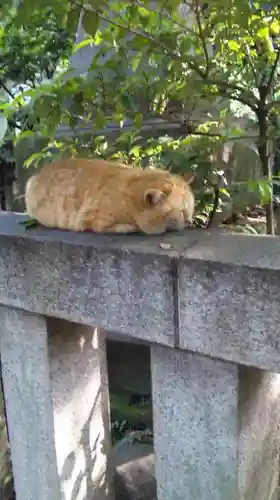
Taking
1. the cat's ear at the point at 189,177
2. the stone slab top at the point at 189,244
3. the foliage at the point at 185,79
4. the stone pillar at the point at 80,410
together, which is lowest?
the stone pillar at the point at 80,410

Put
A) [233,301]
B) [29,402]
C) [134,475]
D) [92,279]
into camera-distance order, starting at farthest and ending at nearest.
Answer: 1. [134,475]
2. [29,402]
3. [92,279]
4. [233,301]

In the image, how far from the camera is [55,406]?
142cm

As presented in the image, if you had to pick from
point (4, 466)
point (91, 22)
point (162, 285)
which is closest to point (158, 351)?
point (162, 285)

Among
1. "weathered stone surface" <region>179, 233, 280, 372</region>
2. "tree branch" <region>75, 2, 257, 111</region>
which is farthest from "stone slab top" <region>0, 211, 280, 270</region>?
"tree branch" <region>75, 2, 257, 111</region>

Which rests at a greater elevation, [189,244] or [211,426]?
[189,244]

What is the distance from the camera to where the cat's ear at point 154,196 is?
135 centimetres

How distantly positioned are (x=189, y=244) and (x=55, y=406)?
2.14 ft

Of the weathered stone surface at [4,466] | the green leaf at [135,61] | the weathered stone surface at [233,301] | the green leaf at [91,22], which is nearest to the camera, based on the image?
the weathered stone surface at [233,301]

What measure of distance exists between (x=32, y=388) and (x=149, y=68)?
3.55 ft

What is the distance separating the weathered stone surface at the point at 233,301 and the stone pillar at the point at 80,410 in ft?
1.58

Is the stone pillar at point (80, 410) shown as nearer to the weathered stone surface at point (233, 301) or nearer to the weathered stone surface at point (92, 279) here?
the weathered stone surface at point (92, 279)

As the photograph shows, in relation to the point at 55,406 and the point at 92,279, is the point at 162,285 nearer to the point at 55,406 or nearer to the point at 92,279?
the point at 92,279

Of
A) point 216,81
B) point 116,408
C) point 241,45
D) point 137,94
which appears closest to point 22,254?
point 137,94

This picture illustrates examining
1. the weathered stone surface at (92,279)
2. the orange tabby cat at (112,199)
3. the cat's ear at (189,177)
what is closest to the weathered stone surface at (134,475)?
the weathered stone surface at (92,279)
